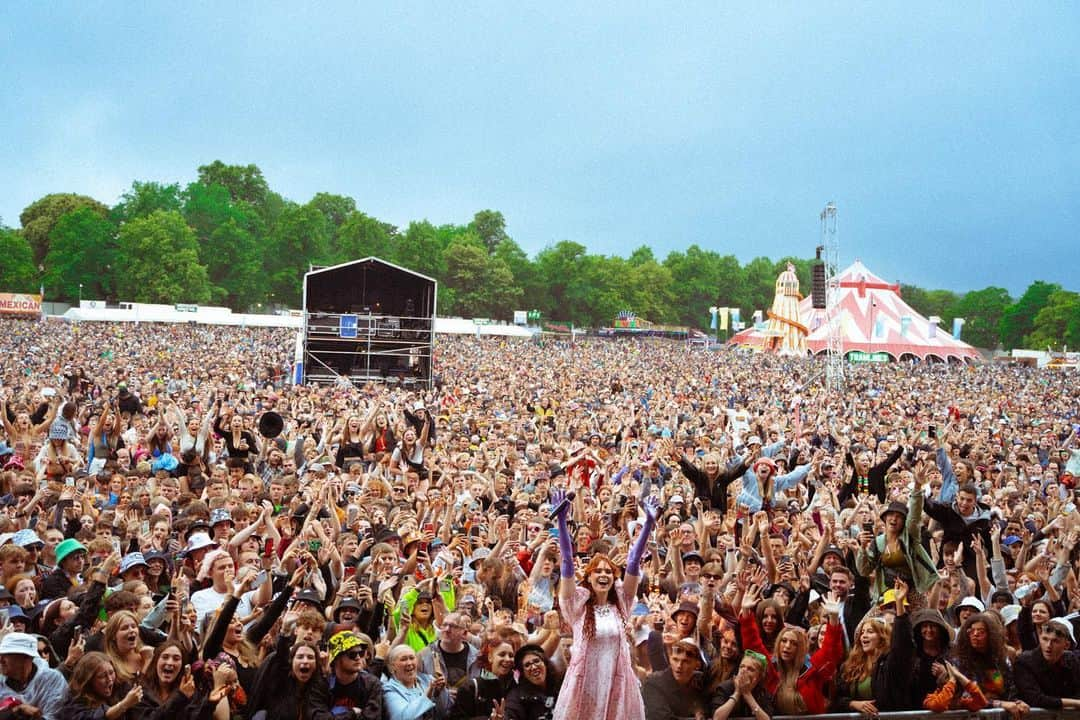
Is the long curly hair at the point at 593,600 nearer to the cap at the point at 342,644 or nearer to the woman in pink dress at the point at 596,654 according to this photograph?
the woman in pink dress at the point at 596,654

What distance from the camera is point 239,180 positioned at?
8881 centimetres

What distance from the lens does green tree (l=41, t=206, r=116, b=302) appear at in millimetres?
63438

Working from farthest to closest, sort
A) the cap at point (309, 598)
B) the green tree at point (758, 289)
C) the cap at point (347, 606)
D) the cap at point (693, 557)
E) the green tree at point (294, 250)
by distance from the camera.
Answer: the green tree at point (758, 289) → the green tree at point (294, 250) → the cap at point (693, 557) → the cap at point (347, 606) → the cap at point (309, 598)

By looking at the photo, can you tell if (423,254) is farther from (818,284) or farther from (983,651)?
(983,651)

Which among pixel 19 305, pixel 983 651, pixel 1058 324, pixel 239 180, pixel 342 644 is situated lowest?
pixel 983 651

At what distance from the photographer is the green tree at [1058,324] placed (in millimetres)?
77188

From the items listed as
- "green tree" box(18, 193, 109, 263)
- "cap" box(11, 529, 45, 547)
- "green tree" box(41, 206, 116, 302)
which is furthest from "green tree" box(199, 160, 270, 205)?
"cap" box(11, 529, 45, 547)

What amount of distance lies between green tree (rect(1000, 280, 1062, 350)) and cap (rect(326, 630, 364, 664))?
9090 centimetres

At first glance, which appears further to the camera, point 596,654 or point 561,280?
point 561,280

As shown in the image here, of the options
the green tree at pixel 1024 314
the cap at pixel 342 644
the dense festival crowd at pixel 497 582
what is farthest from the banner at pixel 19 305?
the green tree at pixel 1024 314

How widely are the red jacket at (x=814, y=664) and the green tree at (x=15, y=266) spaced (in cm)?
6708

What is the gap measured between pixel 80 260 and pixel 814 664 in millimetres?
67217

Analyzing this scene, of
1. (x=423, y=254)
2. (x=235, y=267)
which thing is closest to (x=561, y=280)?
(x=423, y=254)

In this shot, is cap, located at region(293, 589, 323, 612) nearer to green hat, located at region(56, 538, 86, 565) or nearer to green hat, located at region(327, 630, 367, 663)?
green hat, located at region(327, 630, 367, 663)
